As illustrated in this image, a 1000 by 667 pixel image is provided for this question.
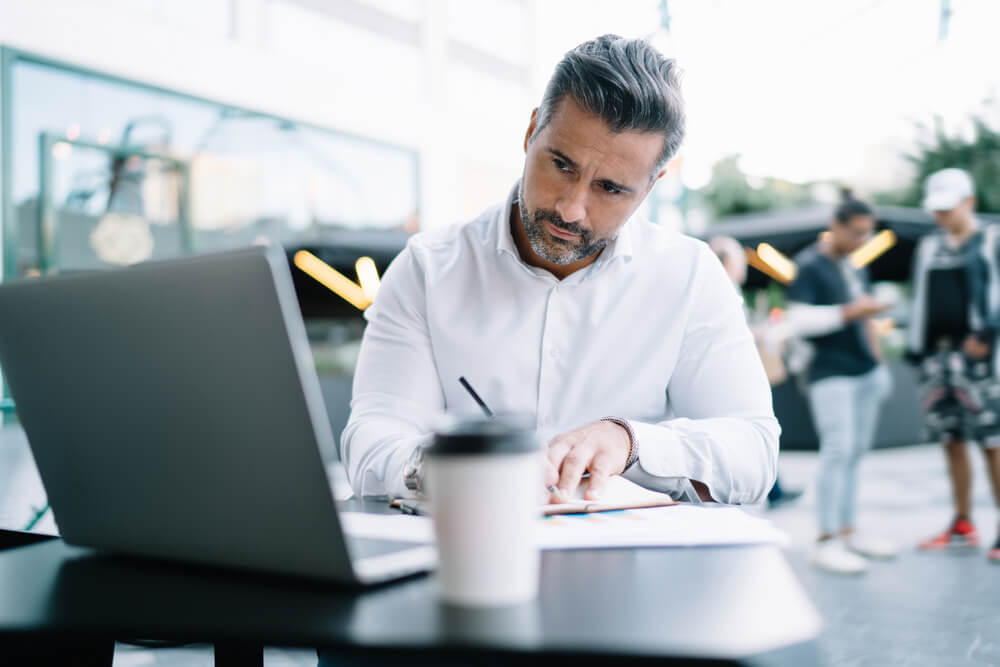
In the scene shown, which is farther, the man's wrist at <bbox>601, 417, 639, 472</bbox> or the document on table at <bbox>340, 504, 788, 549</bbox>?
the man's wrist at <bbox>601, 417, 639, 472</bbox>

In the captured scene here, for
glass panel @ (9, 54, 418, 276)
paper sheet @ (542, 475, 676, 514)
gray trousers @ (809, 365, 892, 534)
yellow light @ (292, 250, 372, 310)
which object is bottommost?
gray trousers @ (809, 365, 892, 534)

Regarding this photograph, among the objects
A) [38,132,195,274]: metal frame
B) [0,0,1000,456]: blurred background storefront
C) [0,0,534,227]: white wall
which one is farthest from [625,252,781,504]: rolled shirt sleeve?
[0,0,534,227]: white wall

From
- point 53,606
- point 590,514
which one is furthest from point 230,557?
point 590,514

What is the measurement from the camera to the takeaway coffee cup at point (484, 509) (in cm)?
58

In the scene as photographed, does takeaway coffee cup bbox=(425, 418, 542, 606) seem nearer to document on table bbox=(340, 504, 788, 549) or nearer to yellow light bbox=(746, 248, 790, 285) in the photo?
document on table bbox=(340, 504, 788, 549)

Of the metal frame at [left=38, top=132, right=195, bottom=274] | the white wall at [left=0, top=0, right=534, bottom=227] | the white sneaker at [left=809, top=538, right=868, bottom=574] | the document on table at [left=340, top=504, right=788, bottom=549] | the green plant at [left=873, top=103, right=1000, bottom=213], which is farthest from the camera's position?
the green plant at [left=873, top=103, right=1000, bottom=213]

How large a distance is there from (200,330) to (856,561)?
3870 mm

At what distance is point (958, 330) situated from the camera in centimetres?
402

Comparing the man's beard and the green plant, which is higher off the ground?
the green plant

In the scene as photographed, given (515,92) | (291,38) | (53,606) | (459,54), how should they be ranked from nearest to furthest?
(53,606) → (291,38) → (459,54) → (515,92)

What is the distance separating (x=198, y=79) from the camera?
720cm

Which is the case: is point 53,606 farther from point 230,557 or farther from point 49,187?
point 49,187

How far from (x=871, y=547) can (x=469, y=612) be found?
4.09 meters

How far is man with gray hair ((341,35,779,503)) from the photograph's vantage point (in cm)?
145
